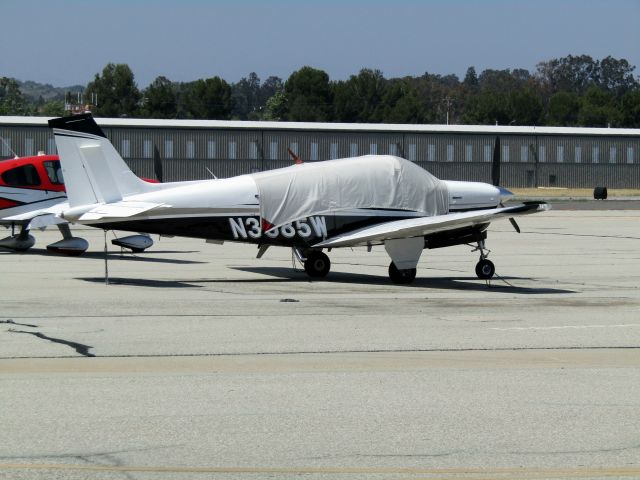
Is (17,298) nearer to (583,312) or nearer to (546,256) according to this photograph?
(583,312)

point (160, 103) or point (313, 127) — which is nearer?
point (313, 127)

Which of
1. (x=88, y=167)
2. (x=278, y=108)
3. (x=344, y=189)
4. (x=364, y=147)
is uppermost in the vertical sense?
(x=278, y=108)

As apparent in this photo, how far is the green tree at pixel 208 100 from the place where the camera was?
178000mm

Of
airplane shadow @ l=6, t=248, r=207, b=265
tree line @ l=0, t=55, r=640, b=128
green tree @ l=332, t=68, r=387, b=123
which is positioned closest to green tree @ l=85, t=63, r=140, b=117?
tree line @ l=0, t=55, r=640, b=128

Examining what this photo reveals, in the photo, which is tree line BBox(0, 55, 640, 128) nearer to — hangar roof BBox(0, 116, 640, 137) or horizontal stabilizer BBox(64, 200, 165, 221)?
hangar roof BBox(0, 116, 640, 137)

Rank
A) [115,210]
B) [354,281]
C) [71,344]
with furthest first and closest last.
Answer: [354,281] < [115,210] < [71,344]

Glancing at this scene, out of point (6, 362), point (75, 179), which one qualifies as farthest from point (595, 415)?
point (75, 179)

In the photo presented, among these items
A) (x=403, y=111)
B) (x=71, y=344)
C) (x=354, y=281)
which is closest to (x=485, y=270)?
(x=354, y=281)

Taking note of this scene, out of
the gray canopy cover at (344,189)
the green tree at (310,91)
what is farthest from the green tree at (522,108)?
the gray canopy cover at (344,189)

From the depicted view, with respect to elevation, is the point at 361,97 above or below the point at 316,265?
above

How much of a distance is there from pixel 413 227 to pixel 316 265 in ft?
7.71

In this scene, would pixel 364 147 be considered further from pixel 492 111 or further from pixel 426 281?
pixel 492 111

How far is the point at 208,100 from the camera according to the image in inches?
7082

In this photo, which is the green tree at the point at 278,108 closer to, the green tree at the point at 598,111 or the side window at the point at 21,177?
the green tree at the point at 598,111
